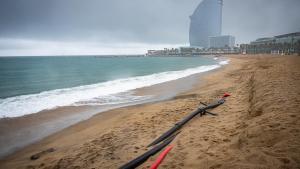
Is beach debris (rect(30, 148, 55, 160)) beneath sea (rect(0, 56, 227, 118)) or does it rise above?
beneath

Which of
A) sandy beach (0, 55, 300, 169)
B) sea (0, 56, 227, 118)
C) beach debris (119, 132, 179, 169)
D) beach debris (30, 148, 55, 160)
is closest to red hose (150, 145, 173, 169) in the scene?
sandy beach (0, 55, 300, 169)

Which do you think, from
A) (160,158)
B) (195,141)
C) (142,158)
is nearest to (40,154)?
(142,158)

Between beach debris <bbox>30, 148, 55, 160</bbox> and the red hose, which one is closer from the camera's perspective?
the red hose

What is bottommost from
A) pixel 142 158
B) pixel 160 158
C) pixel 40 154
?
pixel 40 154

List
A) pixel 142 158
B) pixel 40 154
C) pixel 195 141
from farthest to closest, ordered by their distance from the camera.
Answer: pixel 40 154
pixel 195 141
pixel 142 158

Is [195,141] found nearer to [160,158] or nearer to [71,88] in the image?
[160,158]

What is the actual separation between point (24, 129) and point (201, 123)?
7.62 metres

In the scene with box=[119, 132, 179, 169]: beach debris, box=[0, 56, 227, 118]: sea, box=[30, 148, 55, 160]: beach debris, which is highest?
box=[119, 132, 179, 169]: beach debris

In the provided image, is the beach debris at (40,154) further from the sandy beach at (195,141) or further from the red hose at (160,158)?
the red hose at (160,158)

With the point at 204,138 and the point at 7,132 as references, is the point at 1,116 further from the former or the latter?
the point at 204,138

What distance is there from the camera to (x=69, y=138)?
7207 millimetres

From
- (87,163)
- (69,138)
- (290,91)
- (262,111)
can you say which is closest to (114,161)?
(87,163)

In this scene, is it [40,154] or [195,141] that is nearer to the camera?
[195,141]

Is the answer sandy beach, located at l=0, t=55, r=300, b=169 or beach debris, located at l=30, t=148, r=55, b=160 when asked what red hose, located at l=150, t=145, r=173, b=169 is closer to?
sandy beach, located at l=0, t=55, r=300, b=169
